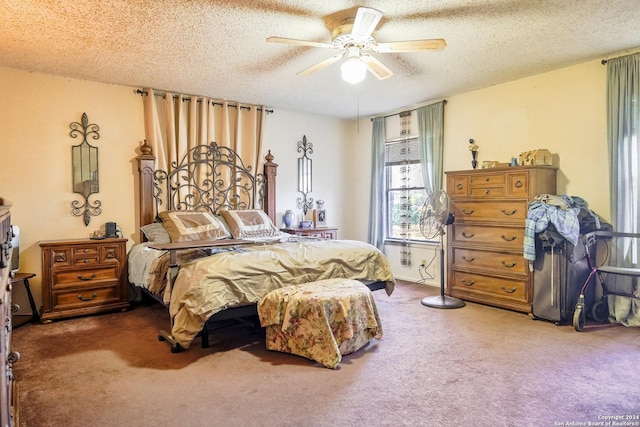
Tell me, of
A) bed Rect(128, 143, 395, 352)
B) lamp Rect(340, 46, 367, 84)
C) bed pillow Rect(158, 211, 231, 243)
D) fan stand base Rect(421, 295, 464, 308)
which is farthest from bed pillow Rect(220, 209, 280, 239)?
lamp Rect(340, 46, 367, 84)

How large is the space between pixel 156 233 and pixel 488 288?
354 centimetres

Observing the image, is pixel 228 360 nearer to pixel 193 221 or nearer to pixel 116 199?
pixel 193 221

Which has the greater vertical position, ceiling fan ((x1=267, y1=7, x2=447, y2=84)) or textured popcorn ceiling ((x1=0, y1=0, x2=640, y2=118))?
textured popcorn ceiling ((x1=0, y1=0, x2=640, y2=118))

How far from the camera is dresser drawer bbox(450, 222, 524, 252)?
153 inches

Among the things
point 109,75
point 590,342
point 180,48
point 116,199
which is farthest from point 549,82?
point 116,199

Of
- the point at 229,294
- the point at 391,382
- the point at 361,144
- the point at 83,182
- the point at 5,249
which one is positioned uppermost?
the point at 361,144

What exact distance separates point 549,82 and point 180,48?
12.0ft

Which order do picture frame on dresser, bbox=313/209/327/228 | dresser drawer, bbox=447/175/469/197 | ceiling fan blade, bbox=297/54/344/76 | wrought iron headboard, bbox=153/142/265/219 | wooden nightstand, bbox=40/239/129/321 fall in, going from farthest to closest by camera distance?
picture frame on dresser, bbox=313/209/327/228, wrought iron headboard, bbox=153/142/265/219, dresser drawer, bbox=447/175/469/197, wooden nightstand, bbox=40/239/129/321, ceiling fan blade, bbox=297/54/344/76

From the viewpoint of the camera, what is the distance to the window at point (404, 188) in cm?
548

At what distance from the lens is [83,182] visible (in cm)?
420

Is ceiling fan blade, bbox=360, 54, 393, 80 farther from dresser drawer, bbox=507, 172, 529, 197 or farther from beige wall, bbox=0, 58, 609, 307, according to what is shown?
beige wall, bbox=0, 58, 609, 307

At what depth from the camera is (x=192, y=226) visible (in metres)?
4.12

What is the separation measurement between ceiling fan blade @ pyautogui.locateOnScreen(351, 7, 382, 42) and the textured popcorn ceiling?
137mm

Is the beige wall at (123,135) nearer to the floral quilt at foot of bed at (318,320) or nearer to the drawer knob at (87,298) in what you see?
the drawer knob at (87,298)
